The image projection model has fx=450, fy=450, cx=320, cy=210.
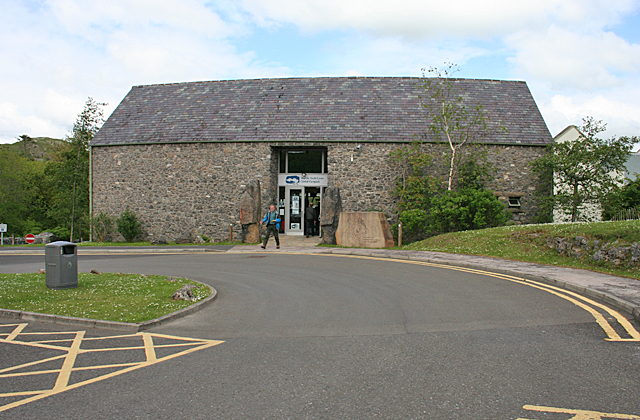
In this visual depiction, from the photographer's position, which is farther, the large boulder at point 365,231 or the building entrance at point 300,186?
the building entrance at point 300,186

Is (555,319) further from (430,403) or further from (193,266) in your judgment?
(193,266)

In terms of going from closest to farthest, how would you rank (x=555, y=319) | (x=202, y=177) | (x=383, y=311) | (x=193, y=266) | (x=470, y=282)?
1. (x=555, y=319)
2. (x=383, y=311)
3. (x=470, y=282)
4. (x=193, y=266)
5. (x=202, y=177)

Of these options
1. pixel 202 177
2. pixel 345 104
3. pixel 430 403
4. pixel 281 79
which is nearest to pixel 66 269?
pixel 430 403

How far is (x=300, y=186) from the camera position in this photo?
24.8 meters

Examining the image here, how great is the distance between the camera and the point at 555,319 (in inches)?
268

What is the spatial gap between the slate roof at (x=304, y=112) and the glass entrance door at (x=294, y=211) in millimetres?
3120

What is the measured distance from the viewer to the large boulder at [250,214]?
73.3 feet

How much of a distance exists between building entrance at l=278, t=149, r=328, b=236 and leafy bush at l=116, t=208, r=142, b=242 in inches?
306

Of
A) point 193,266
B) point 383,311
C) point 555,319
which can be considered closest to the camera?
point 555,319

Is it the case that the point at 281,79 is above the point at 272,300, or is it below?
above

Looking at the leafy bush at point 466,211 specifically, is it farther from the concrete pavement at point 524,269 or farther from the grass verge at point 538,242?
the concrete pavement at point 524,269

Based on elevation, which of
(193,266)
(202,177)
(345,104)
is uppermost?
(345,104)

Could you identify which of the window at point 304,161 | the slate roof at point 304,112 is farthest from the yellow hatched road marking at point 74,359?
the window at point 304,161

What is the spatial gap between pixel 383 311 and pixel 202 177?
18.4 metres
